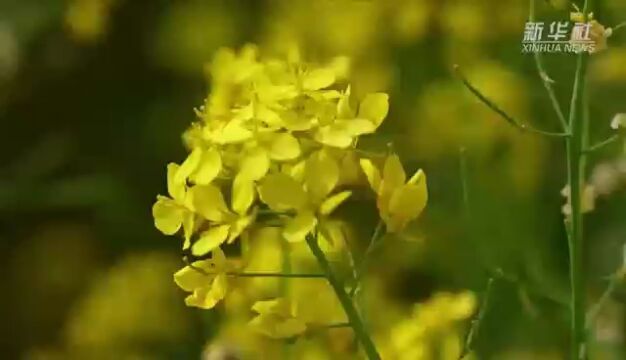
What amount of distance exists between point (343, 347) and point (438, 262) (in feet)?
1.00

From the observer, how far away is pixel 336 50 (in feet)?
2.43

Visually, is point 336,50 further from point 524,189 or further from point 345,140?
point 345,140

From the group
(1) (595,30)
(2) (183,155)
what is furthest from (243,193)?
(2) (183,155)

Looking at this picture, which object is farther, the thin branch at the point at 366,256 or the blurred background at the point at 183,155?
the blurred background at the point at 183,155

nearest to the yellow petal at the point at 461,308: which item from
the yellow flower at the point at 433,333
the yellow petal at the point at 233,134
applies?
the yellow flower at the point at 433,333

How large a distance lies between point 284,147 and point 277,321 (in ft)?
0.17

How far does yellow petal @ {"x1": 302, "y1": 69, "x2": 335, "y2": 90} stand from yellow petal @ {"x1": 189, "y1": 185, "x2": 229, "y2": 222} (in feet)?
0.15

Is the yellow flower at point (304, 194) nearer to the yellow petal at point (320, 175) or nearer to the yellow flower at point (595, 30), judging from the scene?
the yellow petal at point (320, 175)

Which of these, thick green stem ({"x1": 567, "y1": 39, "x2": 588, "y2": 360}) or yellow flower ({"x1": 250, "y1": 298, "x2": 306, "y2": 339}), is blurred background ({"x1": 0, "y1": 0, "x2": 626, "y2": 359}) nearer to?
thick green stem ({"x1": 567, "y1": 39, "x2": 588, "y2": 360})

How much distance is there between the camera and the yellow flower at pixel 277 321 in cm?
37

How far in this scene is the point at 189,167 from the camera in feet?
1.23

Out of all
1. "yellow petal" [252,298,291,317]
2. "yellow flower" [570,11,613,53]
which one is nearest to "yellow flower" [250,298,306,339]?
"yellow petal" [252,298,291,317]

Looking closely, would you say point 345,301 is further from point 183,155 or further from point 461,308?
point 183,155

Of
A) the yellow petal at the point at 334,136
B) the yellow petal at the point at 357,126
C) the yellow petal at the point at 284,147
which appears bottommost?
the yellow petal at the point at 284,147
